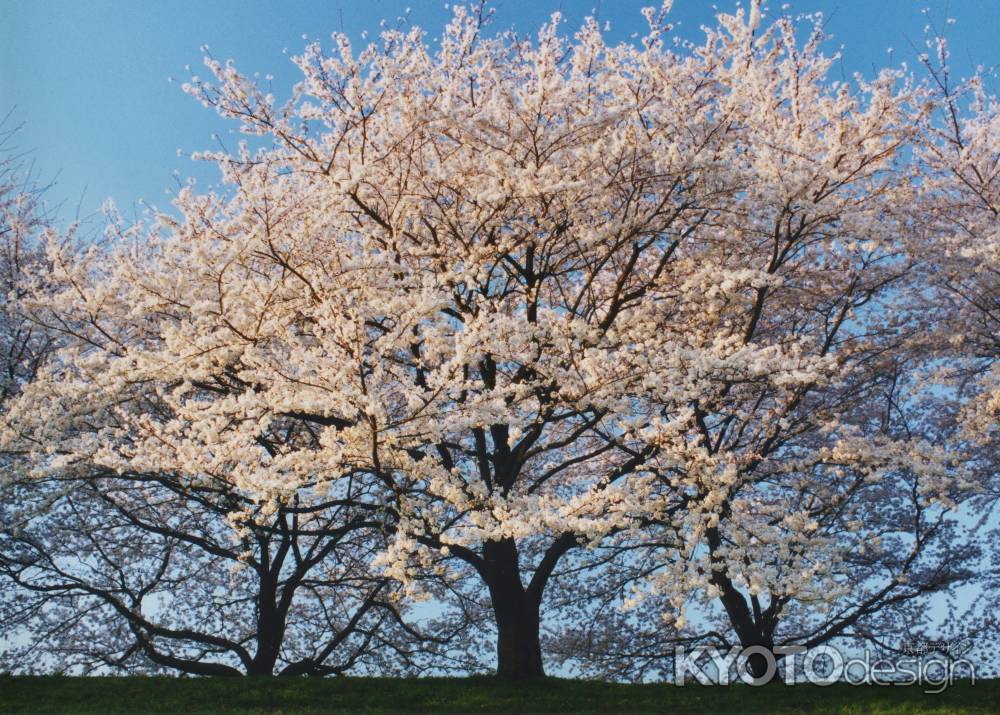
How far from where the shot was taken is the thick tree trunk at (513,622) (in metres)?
14.1

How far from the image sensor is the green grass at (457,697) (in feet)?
40.9

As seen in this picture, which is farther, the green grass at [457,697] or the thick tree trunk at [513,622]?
the thick tree trunk at [513,622]

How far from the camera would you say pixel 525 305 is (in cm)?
1554

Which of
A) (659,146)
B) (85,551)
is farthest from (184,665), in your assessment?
(659,146)

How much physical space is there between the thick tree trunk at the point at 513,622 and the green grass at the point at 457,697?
1.22 feet

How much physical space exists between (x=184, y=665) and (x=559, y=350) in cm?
1037

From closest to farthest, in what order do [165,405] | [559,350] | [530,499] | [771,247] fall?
[530,499] < [559,350] < [771,247] < [165,405]

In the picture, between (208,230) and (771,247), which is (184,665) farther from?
(771,247)

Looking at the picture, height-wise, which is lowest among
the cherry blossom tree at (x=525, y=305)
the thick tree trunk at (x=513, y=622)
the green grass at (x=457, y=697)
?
the green grass at (x=457, y=697)

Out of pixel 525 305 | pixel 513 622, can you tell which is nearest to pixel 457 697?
pixel 513 622

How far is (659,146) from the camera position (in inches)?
539

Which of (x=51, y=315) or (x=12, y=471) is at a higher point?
(x=51, y=315)

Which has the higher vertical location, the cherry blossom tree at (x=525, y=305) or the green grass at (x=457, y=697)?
the cherry blossom tree at (x=525, y=305)

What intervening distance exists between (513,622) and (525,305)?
17.5 feet
